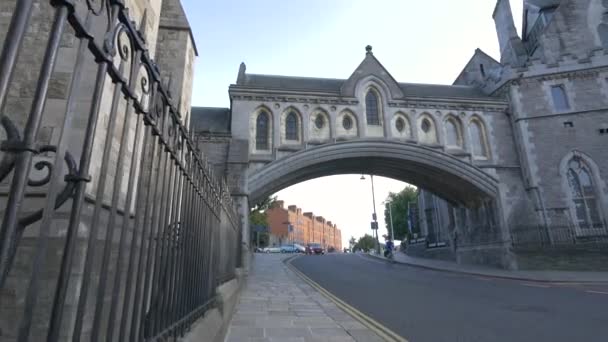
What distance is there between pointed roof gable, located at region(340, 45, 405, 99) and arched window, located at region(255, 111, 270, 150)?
450 cm

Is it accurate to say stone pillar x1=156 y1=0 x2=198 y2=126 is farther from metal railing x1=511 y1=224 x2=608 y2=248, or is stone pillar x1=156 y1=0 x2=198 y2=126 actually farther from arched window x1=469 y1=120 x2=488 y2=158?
metal railing x1=511 y1=224 x2=608 y2=248

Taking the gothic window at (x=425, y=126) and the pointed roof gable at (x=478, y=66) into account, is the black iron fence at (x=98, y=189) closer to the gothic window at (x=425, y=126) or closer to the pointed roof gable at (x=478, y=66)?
the gothic window at (x=425, y=126)

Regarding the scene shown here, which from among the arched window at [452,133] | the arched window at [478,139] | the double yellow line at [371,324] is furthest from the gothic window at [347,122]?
the double yellow line at [371,324]

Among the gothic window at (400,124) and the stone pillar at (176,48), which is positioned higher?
the gothic window at (400,124)

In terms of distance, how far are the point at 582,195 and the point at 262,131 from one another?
17048 millimetres

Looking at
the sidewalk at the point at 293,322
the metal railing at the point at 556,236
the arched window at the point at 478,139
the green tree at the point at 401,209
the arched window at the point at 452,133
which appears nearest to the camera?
the sidewalk at the point at 293,322

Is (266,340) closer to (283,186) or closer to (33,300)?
(33,300)

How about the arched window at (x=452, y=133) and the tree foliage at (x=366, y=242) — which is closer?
the arched window at (x=452, y=133)

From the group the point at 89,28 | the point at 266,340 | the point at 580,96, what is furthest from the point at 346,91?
the point at 89,28

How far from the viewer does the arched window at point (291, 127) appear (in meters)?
17.2

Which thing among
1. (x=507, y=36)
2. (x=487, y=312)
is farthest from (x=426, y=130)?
(x=487, y=312)

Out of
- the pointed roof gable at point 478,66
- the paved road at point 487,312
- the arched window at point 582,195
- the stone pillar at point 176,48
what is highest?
the pointed roof gable at point 478,66

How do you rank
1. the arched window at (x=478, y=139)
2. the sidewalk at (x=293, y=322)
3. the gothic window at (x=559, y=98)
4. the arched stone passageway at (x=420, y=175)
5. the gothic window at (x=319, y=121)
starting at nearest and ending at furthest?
the sidewalk at (x=293, y=322) → the arched stone passageway at (x=420, y=175) → the gothic window at (x=319, y=121) → the gothic window at (x=559, y=98) → the arched window at (x=478, y=139)

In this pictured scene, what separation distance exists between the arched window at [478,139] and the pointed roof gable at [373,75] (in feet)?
15.6
